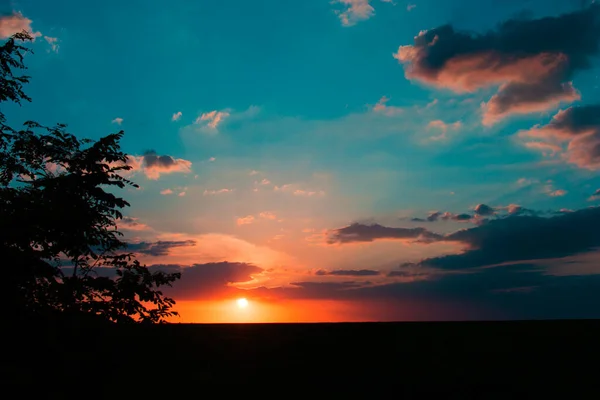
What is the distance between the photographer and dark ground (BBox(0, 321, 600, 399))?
44.4 ft

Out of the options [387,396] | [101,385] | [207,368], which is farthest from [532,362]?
[101,385]

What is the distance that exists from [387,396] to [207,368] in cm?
700

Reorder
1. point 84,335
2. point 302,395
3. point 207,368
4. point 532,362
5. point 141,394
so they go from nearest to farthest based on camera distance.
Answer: point 84,335, point 141,394, point 302,395, point 207,368, point 532,362

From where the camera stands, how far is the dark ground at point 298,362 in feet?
44.4

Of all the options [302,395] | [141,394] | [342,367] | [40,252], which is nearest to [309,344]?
[342,367]

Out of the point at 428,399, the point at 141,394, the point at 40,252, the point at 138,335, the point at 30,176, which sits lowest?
the point at 428,399

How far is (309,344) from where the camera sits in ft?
67.1

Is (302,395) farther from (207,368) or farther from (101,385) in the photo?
(101,385)

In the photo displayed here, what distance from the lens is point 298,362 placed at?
18625mm

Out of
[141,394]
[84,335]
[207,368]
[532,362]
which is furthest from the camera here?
[532,362]

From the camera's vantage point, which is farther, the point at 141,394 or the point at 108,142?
the point at 108,142

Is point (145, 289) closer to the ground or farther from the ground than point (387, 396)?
farther from the ground

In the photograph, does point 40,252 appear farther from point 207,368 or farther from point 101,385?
point 207,368

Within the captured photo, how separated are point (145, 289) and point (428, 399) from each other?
11.1m
